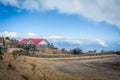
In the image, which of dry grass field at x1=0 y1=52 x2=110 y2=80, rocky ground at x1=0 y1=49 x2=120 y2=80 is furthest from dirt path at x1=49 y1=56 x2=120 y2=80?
dry grass field at x1=0 y1=52 x2=110 y2=80

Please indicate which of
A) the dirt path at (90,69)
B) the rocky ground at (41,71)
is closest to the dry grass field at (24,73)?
the rocky ground at (41,71)

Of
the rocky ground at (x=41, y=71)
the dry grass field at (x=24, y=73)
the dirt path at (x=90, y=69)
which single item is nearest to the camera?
the dry grass field at (x=24, y=73)

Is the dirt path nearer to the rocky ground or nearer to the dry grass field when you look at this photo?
the rocky ground

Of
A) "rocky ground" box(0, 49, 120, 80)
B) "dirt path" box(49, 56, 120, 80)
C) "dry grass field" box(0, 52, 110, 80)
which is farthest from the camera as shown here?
"dirt path" box(49, 56, 120, 80)

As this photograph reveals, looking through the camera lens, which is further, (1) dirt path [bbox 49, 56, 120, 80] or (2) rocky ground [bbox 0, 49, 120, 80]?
(1) dirt path [bbox 49, 56, 120, 80]

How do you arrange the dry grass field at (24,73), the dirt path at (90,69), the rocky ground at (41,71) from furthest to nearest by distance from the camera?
1. the dirt path at (90,69)
2. the rocky ground at (41,71)
3. the dry grass field at (24,73)

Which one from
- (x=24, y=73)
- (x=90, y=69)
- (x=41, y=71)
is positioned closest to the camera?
(x=24, y=73)

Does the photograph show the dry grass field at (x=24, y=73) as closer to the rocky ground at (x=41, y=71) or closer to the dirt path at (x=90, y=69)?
the rocky ground at (x=41, y=71)

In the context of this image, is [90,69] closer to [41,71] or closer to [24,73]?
[41,71]

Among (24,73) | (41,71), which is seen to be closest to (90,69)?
(41,71)

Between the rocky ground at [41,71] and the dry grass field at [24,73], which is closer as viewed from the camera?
the dry grass field at [24,73]

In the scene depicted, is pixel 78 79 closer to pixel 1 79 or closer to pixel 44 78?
pixel 44 78

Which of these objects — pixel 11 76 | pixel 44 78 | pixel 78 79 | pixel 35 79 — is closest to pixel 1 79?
pixel 11 76

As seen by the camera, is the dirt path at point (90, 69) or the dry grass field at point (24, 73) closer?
the dry grass field at point (24, 73)
